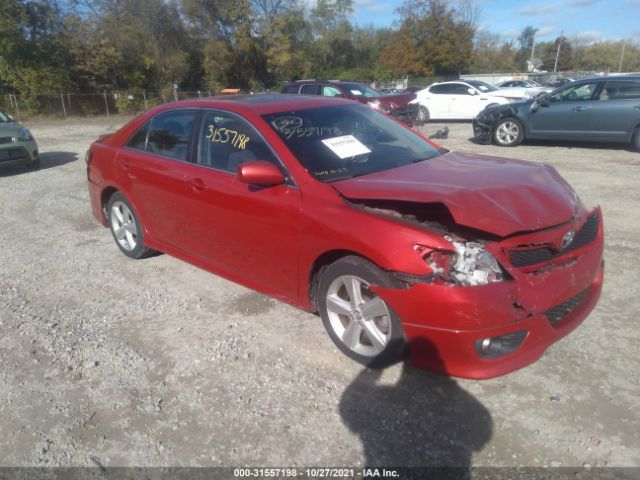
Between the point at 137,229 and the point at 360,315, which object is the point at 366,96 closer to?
the point at 137,229

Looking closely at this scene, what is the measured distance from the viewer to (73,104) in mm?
27109

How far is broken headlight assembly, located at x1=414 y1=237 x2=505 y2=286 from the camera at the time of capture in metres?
2.57

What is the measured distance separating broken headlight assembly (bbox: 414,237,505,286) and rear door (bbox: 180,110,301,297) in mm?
974

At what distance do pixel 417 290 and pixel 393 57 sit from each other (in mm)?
52065

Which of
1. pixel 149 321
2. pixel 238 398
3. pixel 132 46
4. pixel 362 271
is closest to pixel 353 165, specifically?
pixel 362 271

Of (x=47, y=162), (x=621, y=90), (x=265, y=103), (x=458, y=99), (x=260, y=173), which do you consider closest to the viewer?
(x=260, y=173)

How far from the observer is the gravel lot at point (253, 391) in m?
2.47

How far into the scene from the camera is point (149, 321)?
3834mm

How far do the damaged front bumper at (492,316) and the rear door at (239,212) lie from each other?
846 millimetres

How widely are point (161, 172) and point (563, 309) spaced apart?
3.29 m

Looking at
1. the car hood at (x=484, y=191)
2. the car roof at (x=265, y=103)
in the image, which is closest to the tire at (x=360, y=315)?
the car hood at (x=484, y=191)

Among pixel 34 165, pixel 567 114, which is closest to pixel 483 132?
pixel 567 114

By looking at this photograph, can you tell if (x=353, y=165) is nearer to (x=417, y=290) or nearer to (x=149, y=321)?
(x=417, y=290)

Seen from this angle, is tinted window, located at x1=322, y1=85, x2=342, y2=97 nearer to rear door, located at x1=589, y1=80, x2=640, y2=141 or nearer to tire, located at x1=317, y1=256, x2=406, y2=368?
rear door, located at x1=589, y1=80, x2=640, y2=141
